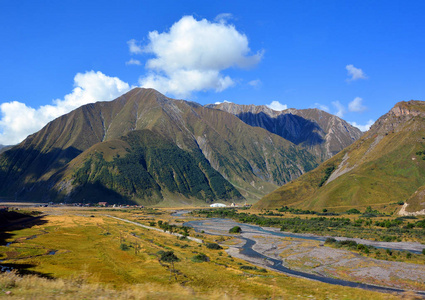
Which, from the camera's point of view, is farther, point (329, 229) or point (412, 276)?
point (329, 229)

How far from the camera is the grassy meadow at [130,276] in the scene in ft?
64.1

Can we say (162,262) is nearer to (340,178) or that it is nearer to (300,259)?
(300,259)

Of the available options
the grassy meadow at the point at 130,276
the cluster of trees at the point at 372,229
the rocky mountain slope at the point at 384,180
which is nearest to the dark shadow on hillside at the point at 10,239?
the grassy meadow at the point at 130,276

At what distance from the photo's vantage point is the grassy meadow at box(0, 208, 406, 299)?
19.5 meters

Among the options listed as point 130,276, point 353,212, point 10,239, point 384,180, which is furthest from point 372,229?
point 10,239

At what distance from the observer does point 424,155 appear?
175500 millimetres

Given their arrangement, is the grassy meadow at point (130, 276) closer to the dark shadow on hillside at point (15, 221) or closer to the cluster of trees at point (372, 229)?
the dark shadow on hillside at point (15, 221)

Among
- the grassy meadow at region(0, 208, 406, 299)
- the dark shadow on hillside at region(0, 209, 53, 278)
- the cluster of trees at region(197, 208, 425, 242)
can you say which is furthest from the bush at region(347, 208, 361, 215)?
the dark shadow on hillside at region(0, 209, 53, 278)

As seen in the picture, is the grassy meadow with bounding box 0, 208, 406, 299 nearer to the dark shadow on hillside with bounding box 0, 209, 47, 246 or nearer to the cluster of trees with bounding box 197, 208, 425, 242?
the dark shadow on hillside with bounding box 0, 209, 47, 246

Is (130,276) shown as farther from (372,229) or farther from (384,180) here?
(384,180)

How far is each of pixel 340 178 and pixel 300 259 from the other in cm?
14823

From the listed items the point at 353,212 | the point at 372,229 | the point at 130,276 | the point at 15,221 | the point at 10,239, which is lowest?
the point at 15,221

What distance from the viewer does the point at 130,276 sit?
3859cm

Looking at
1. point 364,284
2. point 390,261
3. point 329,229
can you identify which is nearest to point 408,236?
point 329,229
